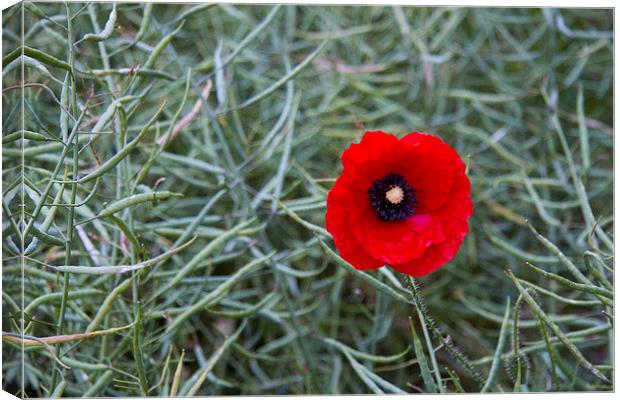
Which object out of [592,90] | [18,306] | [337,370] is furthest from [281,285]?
[592,90]

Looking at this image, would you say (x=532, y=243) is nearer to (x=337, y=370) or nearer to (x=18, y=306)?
(x=337, y=370)

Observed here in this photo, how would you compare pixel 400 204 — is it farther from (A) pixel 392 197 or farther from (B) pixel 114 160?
(B) pixel 114 160

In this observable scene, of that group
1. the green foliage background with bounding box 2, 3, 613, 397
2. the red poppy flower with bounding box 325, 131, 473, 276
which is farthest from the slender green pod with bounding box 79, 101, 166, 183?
the red poppy flower with bounding box 325, 131, 473, 276

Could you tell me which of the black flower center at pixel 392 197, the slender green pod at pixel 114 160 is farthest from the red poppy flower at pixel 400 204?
the slender green pod at pixel 114 160

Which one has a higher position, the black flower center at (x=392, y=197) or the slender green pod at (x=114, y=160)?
the slender green pod at (x=114, y=160)

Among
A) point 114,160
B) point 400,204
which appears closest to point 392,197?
point 400,204

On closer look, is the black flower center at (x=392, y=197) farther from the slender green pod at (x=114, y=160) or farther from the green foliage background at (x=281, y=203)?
the slender green pod at (x=114, y=160)
